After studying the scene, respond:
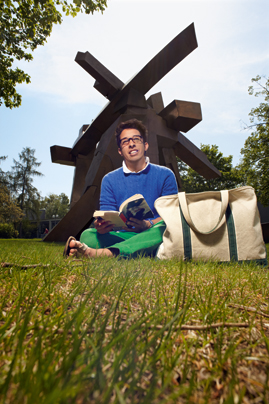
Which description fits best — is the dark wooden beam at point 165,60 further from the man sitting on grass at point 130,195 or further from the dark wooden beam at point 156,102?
the man sitting on grass at point 130,195

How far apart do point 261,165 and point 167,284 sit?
57.9 ft

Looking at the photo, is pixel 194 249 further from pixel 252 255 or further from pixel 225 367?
pixel 225 367

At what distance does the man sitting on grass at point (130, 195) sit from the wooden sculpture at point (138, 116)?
2.33m

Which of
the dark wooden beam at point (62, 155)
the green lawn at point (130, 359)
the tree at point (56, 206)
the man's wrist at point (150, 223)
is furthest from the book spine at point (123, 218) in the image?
the tree at point (56, 206)

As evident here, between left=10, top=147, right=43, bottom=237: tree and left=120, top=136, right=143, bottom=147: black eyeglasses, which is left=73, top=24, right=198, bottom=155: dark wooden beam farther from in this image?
left=10, top=147, right=43, bottom=237: tree

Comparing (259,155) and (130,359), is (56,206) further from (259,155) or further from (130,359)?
(130,359)

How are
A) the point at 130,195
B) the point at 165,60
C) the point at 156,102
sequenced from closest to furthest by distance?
the point at 130,195
the point at 165,60
the point at 156,102

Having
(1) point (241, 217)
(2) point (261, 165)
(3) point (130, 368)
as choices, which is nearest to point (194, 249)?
(1) point (241, 217)

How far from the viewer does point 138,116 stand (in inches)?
268

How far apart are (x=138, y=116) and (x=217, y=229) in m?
4.99

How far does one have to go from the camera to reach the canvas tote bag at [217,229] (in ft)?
8.88

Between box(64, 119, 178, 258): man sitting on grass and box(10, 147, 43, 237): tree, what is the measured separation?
32102 millimetres

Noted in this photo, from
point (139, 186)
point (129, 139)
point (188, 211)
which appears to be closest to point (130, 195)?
point (139, 186)

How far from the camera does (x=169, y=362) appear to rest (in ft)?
2.28
